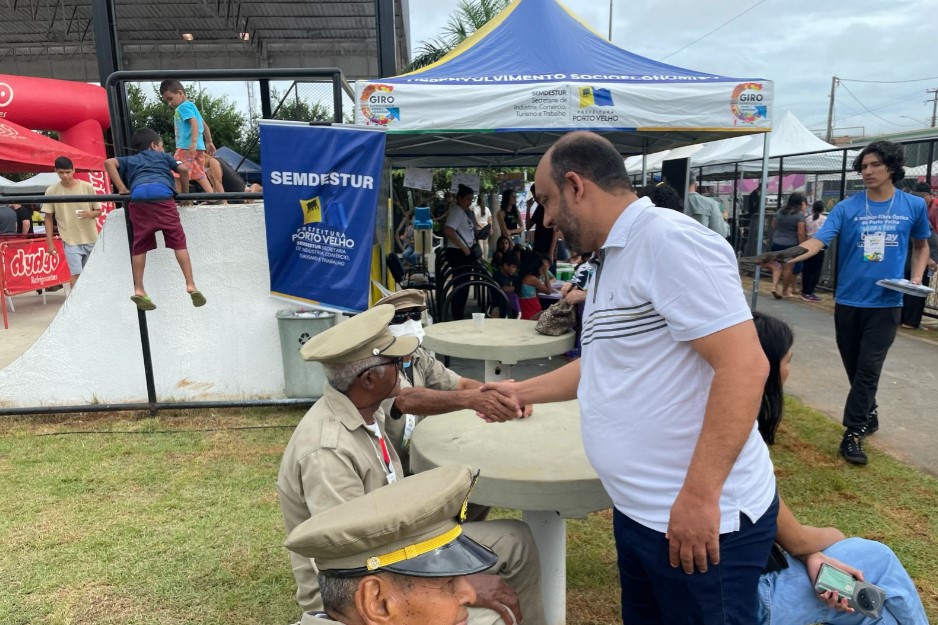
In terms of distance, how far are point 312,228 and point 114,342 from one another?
207 centimetres

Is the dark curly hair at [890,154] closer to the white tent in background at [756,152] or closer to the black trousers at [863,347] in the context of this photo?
the black trousers at [863,347]

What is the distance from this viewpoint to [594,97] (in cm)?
505

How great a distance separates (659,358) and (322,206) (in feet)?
11.9

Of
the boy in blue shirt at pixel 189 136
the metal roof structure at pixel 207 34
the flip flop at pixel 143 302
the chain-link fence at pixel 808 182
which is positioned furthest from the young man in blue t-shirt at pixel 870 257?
the metal roof structure at pixel 207 34

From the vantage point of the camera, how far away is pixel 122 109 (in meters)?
5.04

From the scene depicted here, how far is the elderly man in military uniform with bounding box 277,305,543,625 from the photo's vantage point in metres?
1.81

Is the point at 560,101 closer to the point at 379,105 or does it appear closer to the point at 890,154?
the point at 379,105

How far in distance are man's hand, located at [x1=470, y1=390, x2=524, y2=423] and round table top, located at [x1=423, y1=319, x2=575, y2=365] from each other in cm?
149

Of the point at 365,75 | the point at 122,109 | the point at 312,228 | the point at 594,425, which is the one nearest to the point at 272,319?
the point at 312,228

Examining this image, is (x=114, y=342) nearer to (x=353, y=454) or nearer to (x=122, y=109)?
(x=122, y=109)

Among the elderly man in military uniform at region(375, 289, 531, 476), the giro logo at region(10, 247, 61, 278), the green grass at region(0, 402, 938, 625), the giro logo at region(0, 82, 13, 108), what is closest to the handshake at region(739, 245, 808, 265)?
the green grass at region(0, 402, 938, 625)

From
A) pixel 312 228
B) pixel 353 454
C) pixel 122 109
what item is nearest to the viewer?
pixel 353 454

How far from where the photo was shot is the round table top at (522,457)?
78.6 inches

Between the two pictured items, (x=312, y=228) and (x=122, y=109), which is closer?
(x=312, y=228)
